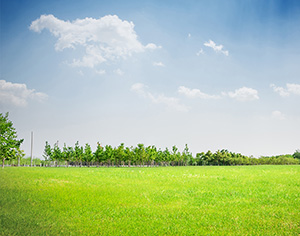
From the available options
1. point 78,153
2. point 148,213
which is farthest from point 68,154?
point 148,213

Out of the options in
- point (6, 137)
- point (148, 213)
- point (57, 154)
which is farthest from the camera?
point (57, 154)

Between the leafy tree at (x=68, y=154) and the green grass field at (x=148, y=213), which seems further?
the leafy tree at (x=68, y=154)

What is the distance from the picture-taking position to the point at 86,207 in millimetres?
14477

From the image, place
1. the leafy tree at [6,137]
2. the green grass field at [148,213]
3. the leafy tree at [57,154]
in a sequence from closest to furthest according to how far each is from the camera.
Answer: the green grass field at [148,213]
the leafy tree at [6,137]
the leafy tree at [57,154]

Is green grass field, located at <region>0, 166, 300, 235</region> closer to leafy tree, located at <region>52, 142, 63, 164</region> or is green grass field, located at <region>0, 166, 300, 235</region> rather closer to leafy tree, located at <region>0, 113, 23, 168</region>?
leafy tree, located at <region>0, 113, 23, 168</region>

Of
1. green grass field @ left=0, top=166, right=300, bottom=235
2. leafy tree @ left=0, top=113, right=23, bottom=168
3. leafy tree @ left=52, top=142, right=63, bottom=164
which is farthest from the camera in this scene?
leafy tree @ left=52, top=142, right=63, bottom=164

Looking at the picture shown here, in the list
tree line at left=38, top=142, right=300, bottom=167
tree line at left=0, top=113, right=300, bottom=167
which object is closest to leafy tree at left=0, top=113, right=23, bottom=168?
tree line at left=0, top=113, right=300, bottom=167

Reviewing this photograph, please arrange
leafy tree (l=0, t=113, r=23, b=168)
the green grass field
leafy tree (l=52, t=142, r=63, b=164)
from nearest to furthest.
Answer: the green grass field
leafy tree (l=0, t=113, r=23, b=168)
leafy tree (l=52, t=142, r=63, b=164)

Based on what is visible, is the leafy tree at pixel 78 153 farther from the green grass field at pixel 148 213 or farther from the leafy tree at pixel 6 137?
the green grass field at pixel 148 213

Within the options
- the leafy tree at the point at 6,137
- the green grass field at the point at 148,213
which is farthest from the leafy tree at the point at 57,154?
the green grass field at the point at 148,213

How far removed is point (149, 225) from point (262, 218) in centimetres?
618

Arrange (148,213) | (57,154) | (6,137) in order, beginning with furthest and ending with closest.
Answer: (57,154)
(6,137)
(148,213)

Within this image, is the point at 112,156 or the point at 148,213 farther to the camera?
the point at 112,156

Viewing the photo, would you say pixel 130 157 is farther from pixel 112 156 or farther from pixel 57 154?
pixel 57 154
